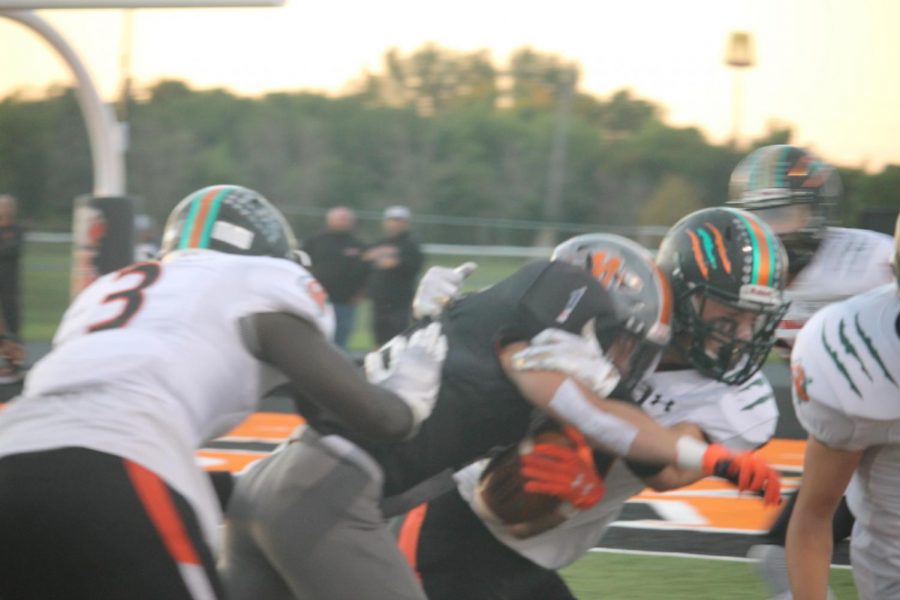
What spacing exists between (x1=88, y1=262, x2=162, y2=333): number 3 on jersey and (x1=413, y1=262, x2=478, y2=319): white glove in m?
0.68

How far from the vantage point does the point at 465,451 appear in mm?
2879

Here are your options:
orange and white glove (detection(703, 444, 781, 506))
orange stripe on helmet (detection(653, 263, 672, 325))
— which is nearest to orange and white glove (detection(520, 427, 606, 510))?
orange and white glove (detection(703, 444, 781, 506))

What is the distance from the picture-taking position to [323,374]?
2.56 meters

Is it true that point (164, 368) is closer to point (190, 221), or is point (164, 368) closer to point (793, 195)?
point (190, 221)

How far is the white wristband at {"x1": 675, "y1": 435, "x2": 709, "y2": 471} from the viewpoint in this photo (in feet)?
9.16

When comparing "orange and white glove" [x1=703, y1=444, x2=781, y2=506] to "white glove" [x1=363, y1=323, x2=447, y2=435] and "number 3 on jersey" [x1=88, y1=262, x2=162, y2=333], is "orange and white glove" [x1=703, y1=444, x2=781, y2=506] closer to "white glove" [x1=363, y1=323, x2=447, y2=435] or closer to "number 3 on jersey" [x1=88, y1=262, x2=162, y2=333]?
"white glove" [x1=363, y1=323, x2=447, y2=435]

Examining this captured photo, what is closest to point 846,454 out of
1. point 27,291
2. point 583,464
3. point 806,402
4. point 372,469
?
point 806,402

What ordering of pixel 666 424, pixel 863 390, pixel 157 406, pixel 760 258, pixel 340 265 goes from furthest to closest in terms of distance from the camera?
pixel 340 265
pixel 760 258
pixel 666 424
pixel 863 390
pixel 157 406

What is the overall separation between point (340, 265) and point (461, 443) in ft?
28.2

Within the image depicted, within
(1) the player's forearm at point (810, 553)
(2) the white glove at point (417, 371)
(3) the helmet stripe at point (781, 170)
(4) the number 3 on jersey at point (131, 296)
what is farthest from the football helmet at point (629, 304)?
(3) the helmet stripe at point (781, 170)

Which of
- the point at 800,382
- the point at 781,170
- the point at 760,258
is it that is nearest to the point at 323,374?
the point at 800,382

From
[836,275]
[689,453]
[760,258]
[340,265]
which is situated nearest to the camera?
[689,453]

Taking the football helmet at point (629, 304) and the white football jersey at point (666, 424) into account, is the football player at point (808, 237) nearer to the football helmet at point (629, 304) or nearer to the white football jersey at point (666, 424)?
the white football jersey at point (666, 424)

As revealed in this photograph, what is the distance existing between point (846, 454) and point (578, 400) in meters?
0.58
